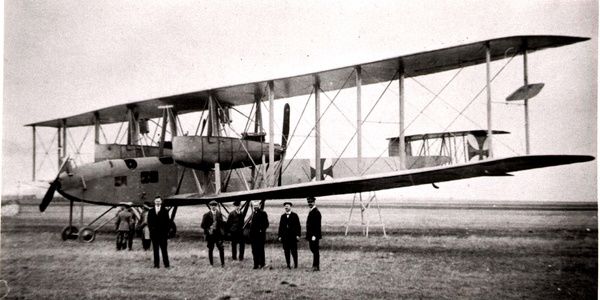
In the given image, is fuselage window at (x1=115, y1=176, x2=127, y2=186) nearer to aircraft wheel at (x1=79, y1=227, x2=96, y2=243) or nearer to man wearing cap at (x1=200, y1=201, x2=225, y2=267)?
aircraft wheel at (x1=79, y1=227, x2=96, y2=243)

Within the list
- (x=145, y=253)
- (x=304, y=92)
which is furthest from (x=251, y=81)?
(x=145, y=253)

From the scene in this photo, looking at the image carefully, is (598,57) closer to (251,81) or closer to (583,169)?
(583,169)

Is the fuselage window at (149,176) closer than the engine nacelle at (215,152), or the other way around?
the engine nacelle at (215,152)

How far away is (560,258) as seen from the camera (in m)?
8.77

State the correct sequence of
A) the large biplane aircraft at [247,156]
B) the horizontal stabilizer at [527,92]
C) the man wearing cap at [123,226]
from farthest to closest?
the man wearing cap at [123,226] → the large biplane aircraft at [247,156] → the horizontal stabilizer at [527,92]

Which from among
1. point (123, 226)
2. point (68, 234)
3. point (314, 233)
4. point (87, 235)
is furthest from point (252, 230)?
point (68, 234)

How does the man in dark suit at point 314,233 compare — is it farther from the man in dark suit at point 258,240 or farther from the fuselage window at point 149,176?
the fuselage window at point 149,176

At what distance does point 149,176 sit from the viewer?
12.1 meters

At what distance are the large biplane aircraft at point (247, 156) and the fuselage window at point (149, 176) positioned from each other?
3 cm

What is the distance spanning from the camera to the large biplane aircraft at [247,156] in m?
8.09

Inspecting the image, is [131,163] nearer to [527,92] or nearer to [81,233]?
[81,233]

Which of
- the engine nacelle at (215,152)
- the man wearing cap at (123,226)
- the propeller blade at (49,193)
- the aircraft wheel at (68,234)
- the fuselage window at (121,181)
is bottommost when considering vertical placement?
the aircraft wheel at (68,234)

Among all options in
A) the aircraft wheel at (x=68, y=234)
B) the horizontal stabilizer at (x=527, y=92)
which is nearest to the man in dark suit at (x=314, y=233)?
the horizontal stabilizer at (x=527, y=92)

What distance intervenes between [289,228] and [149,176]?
5.79 meters
